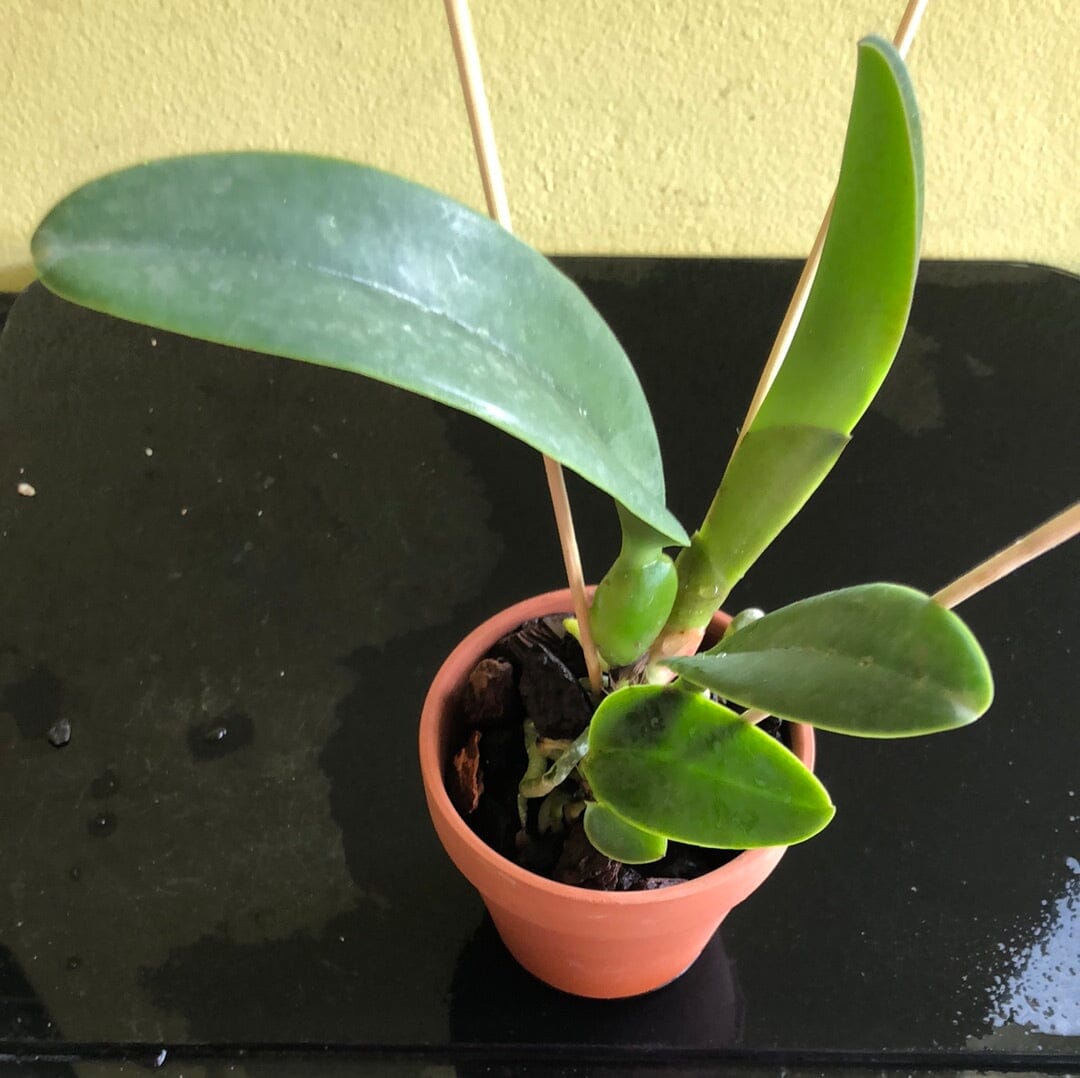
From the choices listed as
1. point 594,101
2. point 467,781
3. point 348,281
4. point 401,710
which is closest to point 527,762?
point 467,781

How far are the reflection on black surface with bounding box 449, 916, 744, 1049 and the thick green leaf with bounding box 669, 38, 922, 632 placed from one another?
0.21 metres

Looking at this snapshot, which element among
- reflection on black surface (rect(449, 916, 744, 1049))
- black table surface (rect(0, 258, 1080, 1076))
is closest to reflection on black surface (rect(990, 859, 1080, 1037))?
black table surface (rect(0, 258, 1080, 1076))

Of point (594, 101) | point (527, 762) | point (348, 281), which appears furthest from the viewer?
point (594, 101)

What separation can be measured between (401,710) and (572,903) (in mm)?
234

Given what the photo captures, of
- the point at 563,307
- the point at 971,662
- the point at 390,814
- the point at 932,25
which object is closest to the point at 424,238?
the point at 563,307

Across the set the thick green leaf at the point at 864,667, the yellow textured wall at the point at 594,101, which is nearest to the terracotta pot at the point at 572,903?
the thick green leaf at the point at 864,667

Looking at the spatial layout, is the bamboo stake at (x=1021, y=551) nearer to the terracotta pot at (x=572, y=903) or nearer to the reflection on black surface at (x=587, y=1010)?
the terracotta pot at (x=572, y=903)

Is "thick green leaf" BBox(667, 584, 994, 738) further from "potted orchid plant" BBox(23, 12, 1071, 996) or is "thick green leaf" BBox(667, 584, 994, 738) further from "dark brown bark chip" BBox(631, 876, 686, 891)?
"dark brown bark chip" BBox(631, 876, 686, 891)

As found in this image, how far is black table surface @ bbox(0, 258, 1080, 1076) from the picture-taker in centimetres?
48

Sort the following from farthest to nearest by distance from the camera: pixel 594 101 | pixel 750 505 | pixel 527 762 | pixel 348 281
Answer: pixel 594 101, pixel 527 762, pixel 750 505, pixel 348 281

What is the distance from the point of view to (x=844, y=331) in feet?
0.99

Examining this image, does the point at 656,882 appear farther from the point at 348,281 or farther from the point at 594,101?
the point at 594,101

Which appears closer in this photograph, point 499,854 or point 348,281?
point 348,281

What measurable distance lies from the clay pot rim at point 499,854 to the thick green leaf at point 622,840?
0.01 metres
